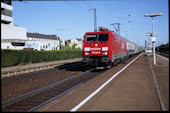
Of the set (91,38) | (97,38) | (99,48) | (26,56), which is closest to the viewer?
(99,48)

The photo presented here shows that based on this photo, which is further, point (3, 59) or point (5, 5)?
point (5, 5)

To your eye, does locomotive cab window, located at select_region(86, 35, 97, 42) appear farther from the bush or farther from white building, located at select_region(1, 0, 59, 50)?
white building, located at select_region(1, 0, 59, 50)

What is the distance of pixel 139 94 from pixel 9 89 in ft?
20.7

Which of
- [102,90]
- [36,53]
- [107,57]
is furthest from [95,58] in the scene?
[36,53]

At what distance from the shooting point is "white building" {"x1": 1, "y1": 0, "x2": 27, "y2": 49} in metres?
37.9

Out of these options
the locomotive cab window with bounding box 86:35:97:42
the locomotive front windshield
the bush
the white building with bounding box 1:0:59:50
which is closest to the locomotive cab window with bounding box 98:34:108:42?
the locomotive front windshield

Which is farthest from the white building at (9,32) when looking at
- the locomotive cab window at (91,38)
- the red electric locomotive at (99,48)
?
the red electric locomotive at (99,48)

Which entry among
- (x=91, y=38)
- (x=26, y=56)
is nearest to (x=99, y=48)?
(x=91, y=38)

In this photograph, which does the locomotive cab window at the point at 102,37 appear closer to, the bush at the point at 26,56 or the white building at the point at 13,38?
the bush at the point at 26,56

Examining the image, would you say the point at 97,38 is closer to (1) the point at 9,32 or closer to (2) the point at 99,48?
(2) the point at 99,48

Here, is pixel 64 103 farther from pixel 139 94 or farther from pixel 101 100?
pixel 139 94

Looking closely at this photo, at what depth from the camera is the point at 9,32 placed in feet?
149

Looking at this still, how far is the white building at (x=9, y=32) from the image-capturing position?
37.9 metres

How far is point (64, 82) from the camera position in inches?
440
